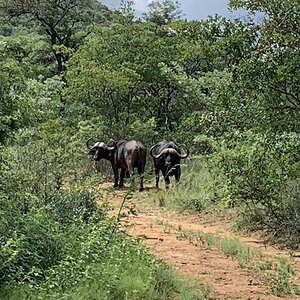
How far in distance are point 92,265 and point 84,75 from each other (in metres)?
14.1

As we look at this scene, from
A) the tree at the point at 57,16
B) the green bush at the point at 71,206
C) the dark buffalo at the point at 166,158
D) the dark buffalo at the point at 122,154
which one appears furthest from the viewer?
the tree at the point at 57,16

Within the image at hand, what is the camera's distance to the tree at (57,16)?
26.8 m

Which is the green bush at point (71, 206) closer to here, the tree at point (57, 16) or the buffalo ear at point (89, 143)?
the buffalo ear at point (89, 143)

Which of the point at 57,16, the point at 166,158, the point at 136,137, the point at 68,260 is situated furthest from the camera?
the point at 57,16

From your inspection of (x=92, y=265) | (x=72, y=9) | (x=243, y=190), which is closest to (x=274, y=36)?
(x=243, y=190)

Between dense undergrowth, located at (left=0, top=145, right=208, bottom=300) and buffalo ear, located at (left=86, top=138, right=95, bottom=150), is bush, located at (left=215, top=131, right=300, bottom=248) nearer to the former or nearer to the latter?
dense undergrowth, located at (left=0, top=145, right=208, bottom=300)

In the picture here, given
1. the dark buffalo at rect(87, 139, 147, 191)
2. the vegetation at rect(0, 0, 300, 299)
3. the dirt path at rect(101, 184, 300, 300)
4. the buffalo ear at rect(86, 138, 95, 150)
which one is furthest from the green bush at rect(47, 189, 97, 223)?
the buffalo ear at rect(86, 138, 95, 150)

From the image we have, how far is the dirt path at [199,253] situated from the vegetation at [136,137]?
22.0 inches

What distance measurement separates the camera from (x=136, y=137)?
831 inches

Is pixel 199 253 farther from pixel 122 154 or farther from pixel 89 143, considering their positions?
pixel 89 143

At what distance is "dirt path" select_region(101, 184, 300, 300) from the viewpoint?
Result: 7.27 metres

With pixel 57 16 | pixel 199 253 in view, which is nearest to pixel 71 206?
pixel 199 253

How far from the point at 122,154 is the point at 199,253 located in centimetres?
946

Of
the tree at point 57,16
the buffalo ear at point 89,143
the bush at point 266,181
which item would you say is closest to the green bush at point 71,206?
the bush at point 266,181
